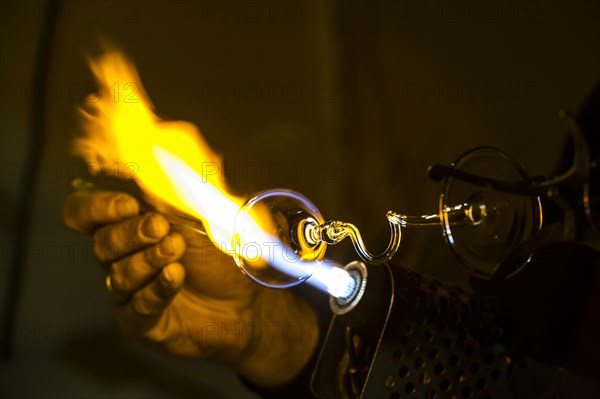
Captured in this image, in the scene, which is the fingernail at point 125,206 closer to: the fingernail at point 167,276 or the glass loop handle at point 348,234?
the fingernail at point 167,276

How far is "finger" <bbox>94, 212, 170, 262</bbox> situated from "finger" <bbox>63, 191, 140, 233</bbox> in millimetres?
13

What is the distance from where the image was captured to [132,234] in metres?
0.65

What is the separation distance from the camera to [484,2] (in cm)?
113

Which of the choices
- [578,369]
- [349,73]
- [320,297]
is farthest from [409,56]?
[578,369]

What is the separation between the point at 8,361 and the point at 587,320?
97 centimetres

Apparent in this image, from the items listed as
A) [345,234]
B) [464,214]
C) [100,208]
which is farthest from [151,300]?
[464,214]

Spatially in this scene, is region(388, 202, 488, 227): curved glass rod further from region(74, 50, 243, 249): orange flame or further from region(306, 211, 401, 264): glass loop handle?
region(74, 50, 243, 249): orange flame

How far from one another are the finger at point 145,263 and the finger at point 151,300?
0.01m

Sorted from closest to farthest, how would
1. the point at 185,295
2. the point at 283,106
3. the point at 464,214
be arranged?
the point at 464,214 → the point at 185,295 → the point at 283,106

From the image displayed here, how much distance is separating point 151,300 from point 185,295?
151 millimetres

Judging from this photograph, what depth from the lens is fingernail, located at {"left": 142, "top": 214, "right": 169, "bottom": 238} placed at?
65cm

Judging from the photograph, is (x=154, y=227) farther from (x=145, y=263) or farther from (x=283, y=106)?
(x=283, y=106)

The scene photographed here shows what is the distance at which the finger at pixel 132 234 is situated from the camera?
0.65m

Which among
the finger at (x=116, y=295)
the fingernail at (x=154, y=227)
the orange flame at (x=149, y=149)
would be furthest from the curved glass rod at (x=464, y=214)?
the finger at (x=116, y=295)
